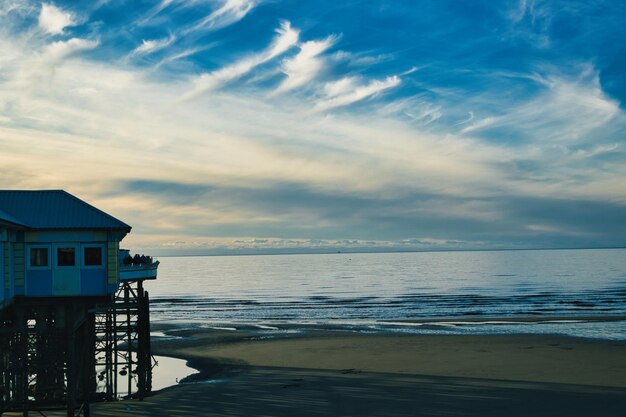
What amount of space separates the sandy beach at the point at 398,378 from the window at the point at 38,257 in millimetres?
6703

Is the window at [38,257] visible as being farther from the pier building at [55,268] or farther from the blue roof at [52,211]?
the blue roof at [52,211]

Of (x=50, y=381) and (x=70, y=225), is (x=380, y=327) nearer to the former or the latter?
(x=50, y=381)

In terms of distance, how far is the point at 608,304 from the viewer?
72062 millimetres

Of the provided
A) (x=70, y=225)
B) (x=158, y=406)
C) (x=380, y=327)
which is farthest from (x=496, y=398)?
→ (x=380, y=327)

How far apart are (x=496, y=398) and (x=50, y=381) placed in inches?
846

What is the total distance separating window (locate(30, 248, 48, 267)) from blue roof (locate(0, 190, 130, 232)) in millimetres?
950

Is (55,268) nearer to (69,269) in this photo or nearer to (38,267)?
(69,269)

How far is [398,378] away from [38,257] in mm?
17670

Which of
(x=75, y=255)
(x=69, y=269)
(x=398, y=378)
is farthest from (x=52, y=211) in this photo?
(x=398, y=378)

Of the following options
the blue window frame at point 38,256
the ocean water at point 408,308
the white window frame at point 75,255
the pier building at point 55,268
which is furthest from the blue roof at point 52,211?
the ocean water at point 408,308

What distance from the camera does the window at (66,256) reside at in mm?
25312

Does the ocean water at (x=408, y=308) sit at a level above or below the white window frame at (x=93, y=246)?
below

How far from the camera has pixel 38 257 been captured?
82.5ft

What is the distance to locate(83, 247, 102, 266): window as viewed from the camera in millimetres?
25531
